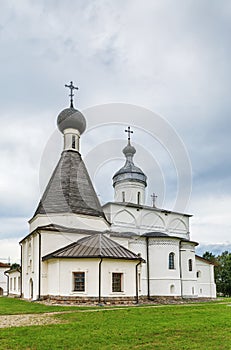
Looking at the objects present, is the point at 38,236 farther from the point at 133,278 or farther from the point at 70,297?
the point at 133,278

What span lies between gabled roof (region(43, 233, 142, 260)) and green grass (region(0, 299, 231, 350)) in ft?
26.9

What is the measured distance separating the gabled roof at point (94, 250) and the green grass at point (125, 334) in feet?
26.9

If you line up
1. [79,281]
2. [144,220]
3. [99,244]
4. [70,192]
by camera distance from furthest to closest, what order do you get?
[144,220] → [70,192] → [99,244] → [79,281]

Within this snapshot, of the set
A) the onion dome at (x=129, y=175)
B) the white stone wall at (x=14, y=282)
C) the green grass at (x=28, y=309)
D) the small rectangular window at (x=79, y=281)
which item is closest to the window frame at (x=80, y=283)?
the small rectangular window at (x=79, y=281)

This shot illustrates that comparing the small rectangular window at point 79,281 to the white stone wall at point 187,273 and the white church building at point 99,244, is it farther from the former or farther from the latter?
the white stone wall at point 187,273

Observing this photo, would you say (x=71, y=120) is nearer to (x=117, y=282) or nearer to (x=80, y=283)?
(x=80, y=283)

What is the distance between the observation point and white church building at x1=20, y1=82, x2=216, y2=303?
20547 mm

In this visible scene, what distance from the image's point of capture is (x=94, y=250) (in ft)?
68.3

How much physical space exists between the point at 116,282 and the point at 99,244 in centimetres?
224

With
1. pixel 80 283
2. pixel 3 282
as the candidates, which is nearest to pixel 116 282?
pixel 80 283

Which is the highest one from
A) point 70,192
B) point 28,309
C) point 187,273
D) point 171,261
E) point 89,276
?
point 70,192

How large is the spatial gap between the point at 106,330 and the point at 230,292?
36.7 metres

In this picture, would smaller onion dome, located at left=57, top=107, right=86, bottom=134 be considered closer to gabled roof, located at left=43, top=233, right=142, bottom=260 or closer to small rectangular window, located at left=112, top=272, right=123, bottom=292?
gabled roof, located at left=43, top=233, right=142, bottom=260

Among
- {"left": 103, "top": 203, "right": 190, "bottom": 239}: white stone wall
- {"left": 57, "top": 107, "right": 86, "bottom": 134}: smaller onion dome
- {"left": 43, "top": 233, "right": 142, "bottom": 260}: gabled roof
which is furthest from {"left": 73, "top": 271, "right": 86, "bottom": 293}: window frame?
{"left": 57, "top": 107, "right": 86, "bottom": 134}: smaller onion dome
